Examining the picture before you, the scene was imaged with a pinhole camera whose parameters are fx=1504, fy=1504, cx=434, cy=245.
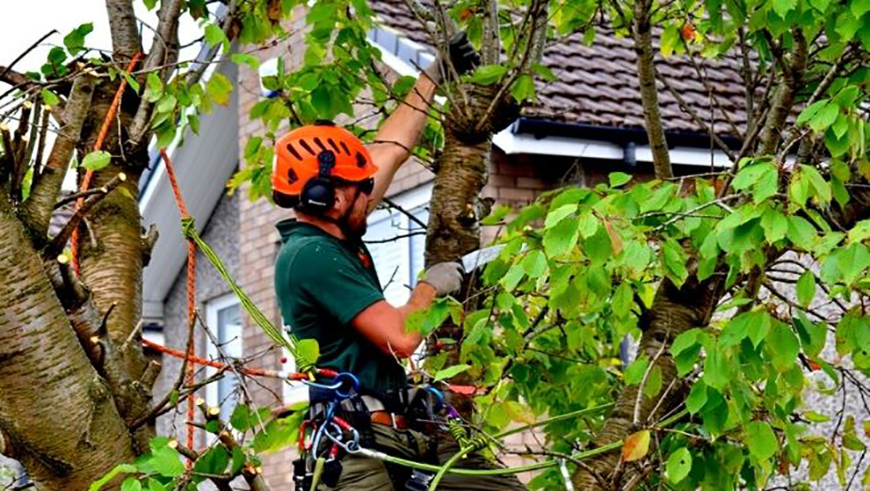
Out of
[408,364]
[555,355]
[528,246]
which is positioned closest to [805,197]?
[528,246]

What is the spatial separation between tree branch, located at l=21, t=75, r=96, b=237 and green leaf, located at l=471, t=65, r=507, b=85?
1.42 metres

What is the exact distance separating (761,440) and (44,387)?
2.11 meters

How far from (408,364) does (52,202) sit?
1410 millimetres

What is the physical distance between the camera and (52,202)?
4137mm

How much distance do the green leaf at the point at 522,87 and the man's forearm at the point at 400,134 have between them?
1.22 feet

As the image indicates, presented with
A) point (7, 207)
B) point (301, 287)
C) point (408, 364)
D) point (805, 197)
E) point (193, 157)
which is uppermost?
point (7, 207)

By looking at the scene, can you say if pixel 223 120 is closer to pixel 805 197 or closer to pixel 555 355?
pixel 555 355

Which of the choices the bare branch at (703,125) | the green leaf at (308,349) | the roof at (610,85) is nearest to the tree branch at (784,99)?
the bare branch at (703,125)

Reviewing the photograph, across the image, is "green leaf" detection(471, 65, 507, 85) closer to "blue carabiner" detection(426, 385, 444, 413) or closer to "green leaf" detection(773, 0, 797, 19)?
"blue carabiner" detection(426, 385, 444, 413)

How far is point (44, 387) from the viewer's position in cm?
393

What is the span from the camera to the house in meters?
9.91

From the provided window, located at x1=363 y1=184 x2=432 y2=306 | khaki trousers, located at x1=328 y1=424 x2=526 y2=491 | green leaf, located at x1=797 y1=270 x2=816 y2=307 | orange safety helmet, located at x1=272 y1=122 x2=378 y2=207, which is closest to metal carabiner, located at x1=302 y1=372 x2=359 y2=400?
khaki trousers, located at x1=328 y1=424 x2=526 y2=491

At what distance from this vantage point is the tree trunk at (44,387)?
12.7 feet

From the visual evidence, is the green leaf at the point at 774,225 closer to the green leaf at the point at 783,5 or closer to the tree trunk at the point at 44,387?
the green leaf at the point at 783,5
